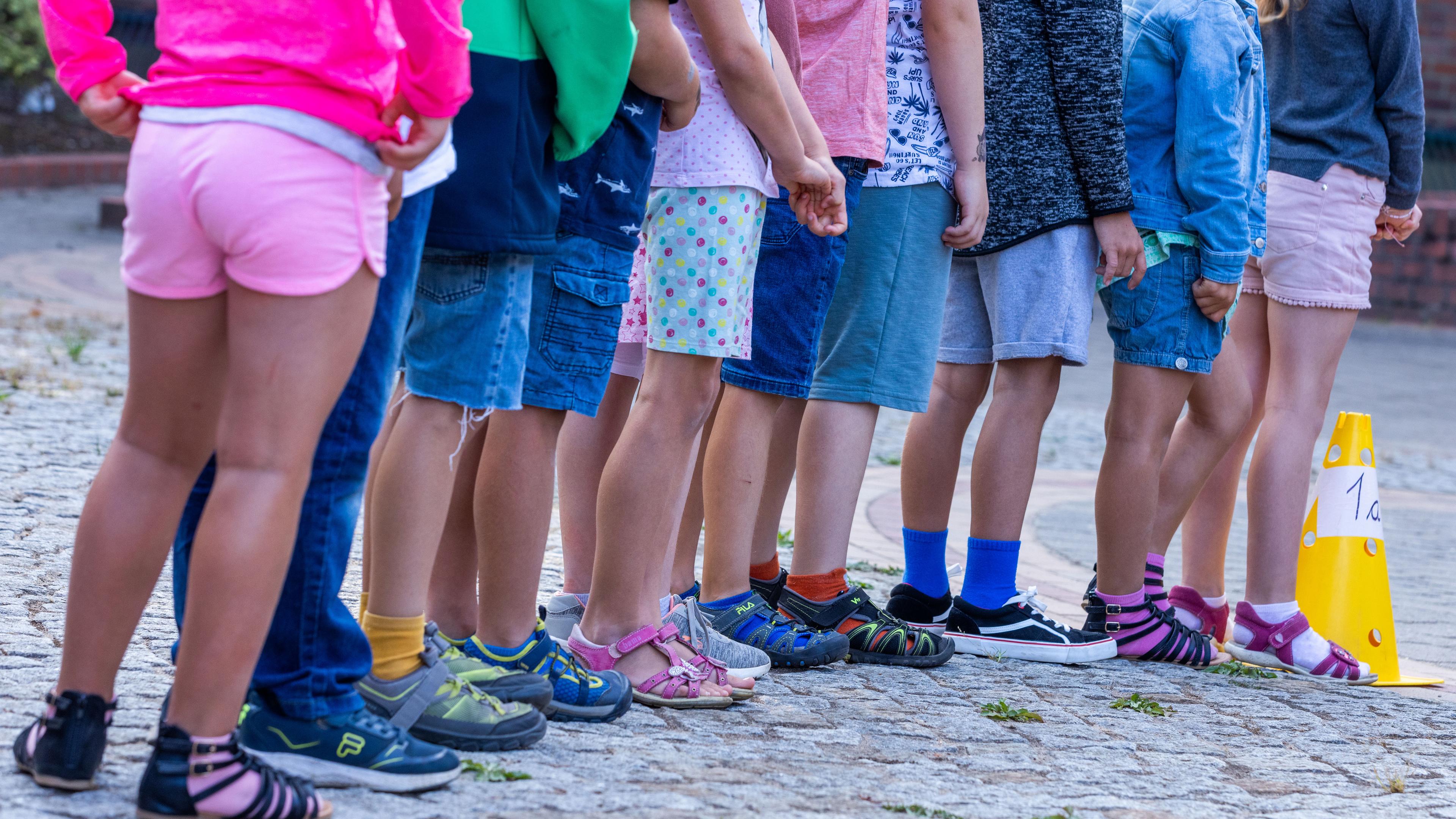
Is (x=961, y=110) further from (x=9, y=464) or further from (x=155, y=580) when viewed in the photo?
(x=9, y=464)

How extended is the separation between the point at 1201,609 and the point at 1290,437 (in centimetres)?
53

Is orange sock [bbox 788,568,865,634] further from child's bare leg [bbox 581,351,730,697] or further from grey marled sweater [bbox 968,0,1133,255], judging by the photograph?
grey marled sweater [bbox 968,0,1133,255]

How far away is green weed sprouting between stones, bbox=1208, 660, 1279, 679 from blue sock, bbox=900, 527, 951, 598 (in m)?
Result: 0.71

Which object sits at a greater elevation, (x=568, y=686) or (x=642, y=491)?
(x=642, y=491)

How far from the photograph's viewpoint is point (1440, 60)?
1590cm

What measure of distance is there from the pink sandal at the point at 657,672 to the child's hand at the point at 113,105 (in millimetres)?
1270

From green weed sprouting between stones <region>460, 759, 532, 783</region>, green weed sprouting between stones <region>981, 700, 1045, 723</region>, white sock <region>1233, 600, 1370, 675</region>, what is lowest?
green weed sprouting between stones <region>460, 759, 532, 783</region>

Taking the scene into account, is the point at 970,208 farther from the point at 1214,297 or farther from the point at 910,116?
the point at 1214,297

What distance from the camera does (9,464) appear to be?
14.7ft

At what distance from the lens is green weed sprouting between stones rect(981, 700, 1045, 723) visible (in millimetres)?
2988

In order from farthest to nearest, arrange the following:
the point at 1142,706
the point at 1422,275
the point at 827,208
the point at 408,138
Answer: the point at 1422,275 → the point at 1142,706 → the point at 827,208 → the point at 408,138

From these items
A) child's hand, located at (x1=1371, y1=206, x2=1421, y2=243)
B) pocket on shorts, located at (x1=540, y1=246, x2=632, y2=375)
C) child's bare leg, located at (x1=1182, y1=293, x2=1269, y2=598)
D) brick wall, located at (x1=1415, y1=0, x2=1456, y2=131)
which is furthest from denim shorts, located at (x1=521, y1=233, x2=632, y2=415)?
brick wall, located at (x1=1415, y1=0, x2=1456, y2=131)

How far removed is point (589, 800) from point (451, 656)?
0.46 m

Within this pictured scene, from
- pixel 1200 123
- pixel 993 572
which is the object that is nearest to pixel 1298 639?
pixel 993 572
